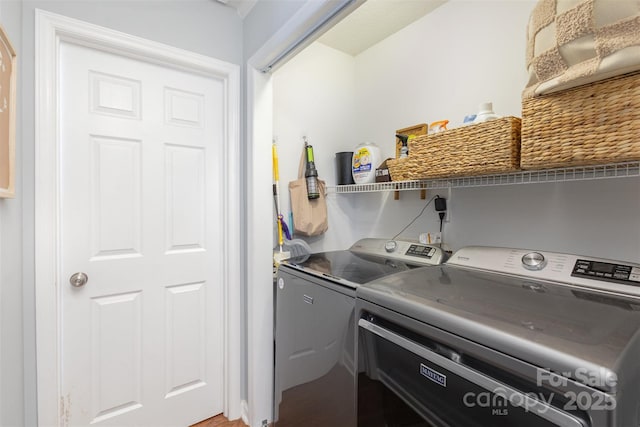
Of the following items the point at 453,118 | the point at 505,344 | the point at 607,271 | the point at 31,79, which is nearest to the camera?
the point at 505,344

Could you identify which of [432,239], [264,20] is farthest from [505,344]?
[264,20]

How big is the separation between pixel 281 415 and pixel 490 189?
1635 mm

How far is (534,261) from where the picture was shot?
1.11 metres

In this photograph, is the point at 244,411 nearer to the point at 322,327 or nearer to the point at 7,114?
the point at 322,327

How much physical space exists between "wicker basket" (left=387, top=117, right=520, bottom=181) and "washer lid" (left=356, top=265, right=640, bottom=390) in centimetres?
44

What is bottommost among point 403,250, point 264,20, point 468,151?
point 403,250

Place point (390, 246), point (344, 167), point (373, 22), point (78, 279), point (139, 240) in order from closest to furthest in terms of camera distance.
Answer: point (78, 279) → point (139, 240) → point (390, 246) → point (373, 22) → point (344, 167)

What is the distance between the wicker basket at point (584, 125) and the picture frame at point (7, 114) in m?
1.72

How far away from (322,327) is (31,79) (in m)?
1.64

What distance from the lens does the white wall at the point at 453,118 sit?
116 centimetres

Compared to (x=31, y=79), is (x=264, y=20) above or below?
above

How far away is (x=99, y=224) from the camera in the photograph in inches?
55.7

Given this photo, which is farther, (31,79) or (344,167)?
(344,167)

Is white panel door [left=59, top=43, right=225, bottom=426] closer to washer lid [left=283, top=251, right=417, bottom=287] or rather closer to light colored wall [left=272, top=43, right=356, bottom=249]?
light colored wall [left=272, top=43, right=356, bottom=249]
